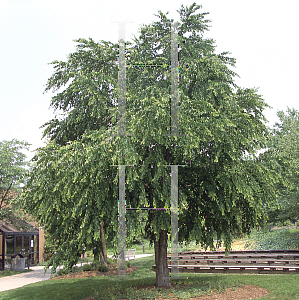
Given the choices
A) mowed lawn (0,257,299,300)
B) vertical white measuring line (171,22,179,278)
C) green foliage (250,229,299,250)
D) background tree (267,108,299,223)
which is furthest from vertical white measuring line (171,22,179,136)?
green foliage (250,229,299,250)

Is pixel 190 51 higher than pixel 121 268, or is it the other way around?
pixel 190 51

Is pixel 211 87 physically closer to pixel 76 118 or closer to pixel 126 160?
pixel 126 160

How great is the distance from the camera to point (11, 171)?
21.1 metres

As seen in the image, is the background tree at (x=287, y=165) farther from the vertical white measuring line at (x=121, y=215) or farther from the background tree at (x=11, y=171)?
the background tree at (x=11, y=171)

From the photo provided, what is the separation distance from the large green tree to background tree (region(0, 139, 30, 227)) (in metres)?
9.77

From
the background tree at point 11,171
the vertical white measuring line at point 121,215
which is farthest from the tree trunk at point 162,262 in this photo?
the background tree at point 11,171

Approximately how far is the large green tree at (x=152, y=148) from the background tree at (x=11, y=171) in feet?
32.1

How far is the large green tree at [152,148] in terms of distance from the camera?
9055 millimetres

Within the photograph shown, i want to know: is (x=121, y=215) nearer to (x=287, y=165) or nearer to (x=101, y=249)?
(x=101, y=249)

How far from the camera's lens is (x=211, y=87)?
32.7 ft

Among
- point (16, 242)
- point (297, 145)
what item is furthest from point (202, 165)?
point (16, 242)

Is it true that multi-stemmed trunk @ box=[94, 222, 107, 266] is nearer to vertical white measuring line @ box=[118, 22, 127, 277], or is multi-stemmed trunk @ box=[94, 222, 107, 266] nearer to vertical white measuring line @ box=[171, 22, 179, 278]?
vertical white measuring line @ box=[118, 22, 127, 277]

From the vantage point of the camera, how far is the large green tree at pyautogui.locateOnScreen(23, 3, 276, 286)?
29.7 ft

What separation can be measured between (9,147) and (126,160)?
15.5 metres
